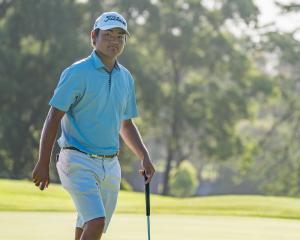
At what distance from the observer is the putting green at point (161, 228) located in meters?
7.88

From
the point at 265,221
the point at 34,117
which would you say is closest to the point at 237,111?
the point at 34,117

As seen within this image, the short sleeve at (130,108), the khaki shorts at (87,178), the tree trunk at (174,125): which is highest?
the short sleeve at (130,108)

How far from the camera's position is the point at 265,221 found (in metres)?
10.7

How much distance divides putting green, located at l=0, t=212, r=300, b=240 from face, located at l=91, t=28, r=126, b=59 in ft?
9.32

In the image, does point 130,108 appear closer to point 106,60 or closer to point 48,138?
point 106,60

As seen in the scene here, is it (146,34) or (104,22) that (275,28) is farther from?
(104,22)

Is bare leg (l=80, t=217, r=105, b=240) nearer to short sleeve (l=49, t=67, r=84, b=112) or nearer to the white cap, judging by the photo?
short sleeve (l=49, t=67, r=84, b=112)

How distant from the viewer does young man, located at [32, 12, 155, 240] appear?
4.75m

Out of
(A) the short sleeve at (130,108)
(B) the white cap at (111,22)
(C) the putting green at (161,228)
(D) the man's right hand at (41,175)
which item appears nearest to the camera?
(D) the man's right hand at (41,175)

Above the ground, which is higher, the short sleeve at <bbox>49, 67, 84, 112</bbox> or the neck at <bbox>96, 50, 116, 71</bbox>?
the neck at <bbox>96, 50, 116, 71</bbox>

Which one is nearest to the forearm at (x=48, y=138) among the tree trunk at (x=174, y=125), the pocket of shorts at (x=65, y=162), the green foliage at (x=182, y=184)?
the pocket of shorts at (x=65, y=162)

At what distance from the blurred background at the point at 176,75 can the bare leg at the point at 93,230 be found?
30346 millimetres

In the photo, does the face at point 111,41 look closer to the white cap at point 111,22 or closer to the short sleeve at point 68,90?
the white cap at point 111,22

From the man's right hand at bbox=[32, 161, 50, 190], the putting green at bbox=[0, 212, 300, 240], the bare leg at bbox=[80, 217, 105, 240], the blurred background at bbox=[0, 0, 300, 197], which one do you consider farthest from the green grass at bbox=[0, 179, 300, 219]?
the blurred background at bbox=[0, 0, 300, 197]
